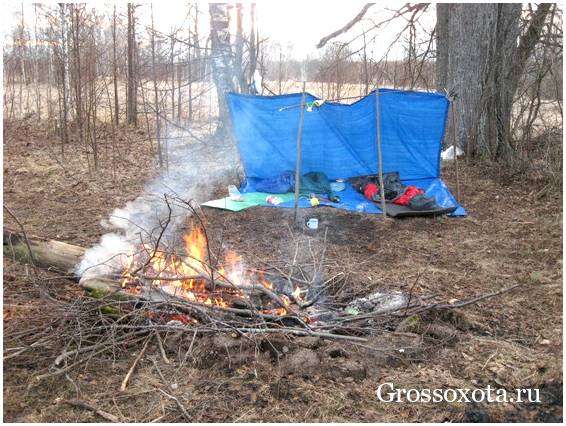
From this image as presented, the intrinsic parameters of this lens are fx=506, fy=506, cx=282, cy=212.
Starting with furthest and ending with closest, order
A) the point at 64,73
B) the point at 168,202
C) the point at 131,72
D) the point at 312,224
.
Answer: the point at 131,72
the point at 64,73
the point at 312,224
the point at 168,202

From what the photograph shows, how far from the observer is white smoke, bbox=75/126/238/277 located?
410 cm

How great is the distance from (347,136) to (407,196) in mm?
1414

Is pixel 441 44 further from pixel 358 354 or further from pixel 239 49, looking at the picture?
pixel 358 354

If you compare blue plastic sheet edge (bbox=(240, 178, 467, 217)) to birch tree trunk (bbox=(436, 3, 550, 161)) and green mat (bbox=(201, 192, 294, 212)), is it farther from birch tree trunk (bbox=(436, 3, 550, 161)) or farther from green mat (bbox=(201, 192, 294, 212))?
birch tree trunk (bbox=(436, 3, 550, 161))

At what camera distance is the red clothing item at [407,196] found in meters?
7.05

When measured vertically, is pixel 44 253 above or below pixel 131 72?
below

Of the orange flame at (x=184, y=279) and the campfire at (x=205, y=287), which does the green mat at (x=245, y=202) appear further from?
the campfire at (x=205, y=287)

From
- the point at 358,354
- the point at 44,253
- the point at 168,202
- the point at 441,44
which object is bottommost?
the point at 358,354

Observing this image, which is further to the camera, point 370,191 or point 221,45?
point 221,45

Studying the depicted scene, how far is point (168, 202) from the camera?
5.39 metres

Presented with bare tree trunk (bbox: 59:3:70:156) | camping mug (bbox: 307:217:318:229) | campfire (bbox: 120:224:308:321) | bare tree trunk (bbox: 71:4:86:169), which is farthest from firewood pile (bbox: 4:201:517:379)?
bare tree trunk (bbox: 59:3:70:156)

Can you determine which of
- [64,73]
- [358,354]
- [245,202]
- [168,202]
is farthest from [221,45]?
[358,354]

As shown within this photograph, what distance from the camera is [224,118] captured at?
11.1m

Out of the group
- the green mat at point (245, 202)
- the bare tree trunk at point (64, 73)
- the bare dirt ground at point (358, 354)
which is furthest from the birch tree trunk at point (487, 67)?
the bare tree trunk at point (64, 73)
